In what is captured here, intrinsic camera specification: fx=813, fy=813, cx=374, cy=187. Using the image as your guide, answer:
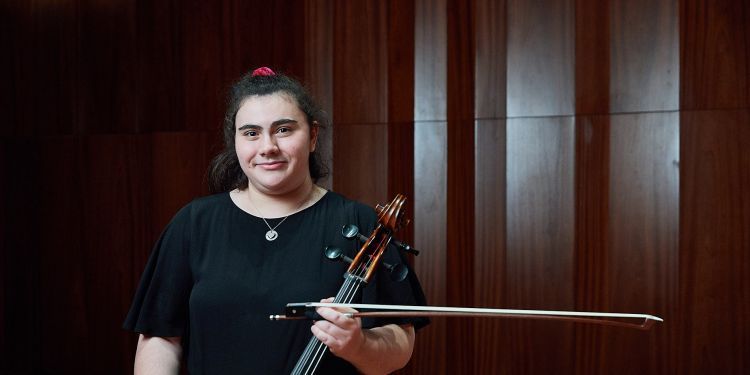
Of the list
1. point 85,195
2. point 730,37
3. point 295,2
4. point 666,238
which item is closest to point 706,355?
point 666,238

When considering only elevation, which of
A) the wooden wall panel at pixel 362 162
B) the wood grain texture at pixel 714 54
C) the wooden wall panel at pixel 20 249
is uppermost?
the wood grain texture at pixel 714 54

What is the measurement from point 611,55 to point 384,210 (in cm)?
183

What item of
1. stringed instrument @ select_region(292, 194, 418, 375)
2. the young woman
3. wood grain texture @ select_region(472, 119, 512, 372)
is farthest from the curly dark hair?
wood grain texture @ select_region(472, 119, 512, 372)

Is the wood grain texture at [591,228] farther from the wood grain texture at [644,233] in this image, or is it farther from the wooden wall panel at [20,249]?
the wooden wall panel at [20,249]

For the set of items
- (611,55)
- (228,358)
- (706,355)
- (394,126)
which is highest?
(611,55)

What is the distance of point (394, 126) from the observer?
3434mm

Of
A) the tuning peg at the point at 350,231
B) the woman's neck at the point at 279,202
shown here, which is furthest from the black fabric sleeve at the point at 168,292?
the tuning peg at the point at 350,231

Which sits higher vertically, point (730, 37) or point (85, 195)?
point (730, 37)

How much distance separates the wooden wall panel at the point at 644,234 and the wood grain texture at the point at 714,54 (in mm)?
134

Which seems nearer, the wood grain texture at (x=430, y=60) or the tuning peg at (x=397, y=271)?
the tuning peg at (x=397, y=271)

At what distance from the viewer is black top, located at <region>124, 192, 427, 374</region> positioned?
158 centimetres

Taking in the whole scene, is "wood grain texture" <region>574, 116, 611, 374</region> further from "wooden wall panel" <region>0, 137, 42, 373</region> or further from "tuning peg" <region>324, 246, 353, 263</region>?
"wooden wall panel" <region>0, 137, 42, 373</region>

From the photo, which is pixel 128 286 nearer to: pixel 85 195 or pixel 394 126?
pixel 85 195

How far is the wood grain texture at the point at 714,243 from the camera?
9.64ft
